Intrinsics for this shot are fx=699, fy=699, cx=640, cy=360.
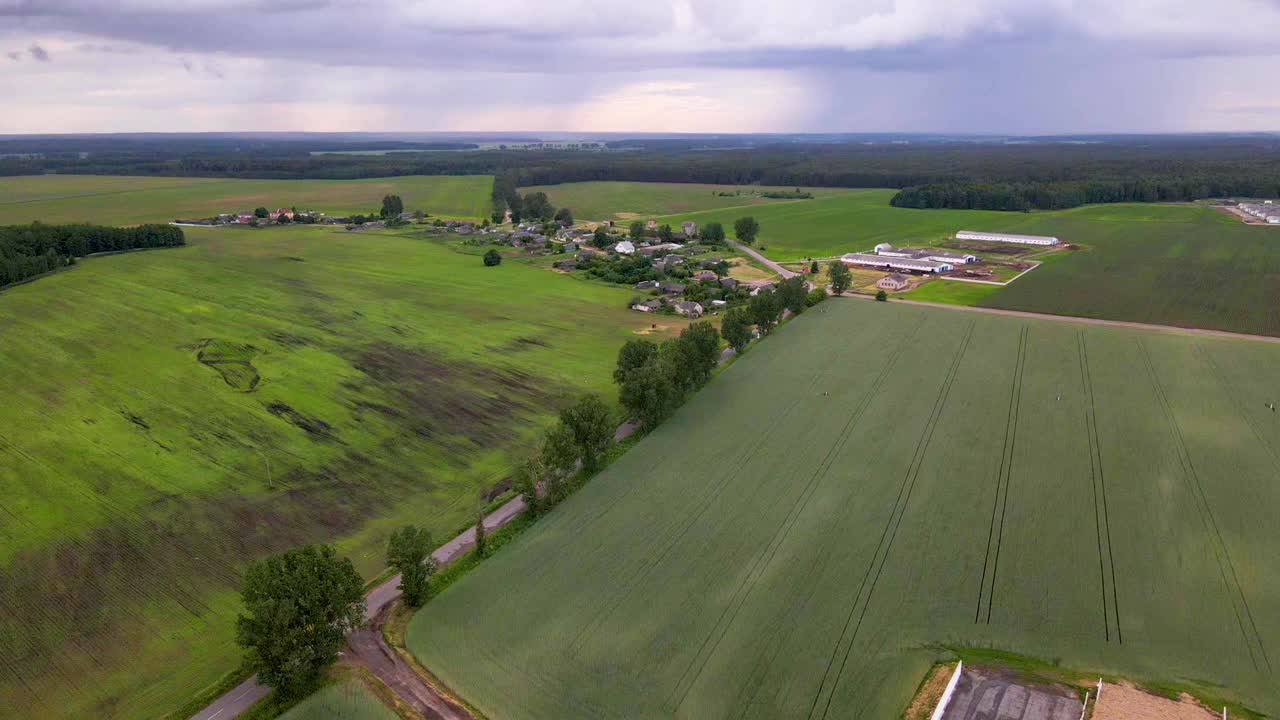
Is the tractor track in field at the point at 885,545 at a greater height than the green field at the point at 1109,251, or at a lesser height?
lesser

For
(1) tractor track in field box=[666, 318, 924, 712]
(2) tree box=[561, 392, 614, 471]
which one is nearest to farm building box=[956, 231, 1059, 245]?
(1) tractor track in field box=[666, 318, 924, 712]

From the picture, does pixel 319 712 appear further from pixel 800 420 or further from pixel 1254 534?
pixel 1254 534

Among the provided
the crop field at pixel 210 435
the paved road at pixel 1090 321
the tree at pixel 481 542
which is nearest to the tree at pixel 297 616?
the crop field at pixel 210 435

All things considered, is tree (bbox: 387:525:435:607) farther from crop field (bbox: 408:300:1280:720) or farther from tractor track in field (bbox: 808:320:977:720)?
tractor track in field (bbox: 808:320:977:720)

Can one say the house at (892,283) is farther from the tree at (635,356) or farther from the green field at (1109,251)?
the tree at (635,356)

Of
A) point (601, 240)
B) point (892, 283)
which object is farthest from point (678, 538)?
point (601, 240)

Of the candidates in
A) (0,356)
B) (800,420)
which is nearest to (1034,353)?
(800,420)

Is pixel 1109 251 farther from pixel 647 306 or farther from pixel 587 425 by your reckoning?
pixel 587 425
